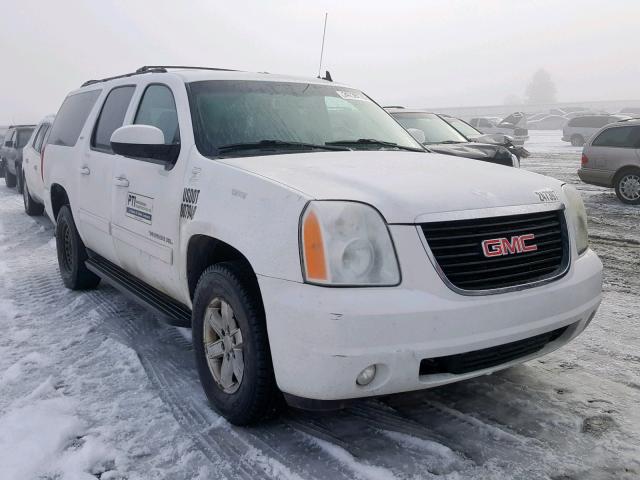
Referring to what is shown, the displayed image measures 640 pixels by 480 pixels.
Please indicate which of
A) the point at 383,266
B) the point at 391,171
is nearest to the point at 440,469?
the point at 383,266

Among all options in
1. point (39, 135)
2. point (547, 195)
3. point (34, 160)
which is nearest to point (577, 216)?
point (547, 195)

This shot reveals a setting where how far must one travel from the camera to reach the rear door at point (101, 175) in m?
4.46

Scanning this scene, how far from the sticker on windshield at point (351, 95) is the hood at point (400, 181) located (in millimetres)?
990

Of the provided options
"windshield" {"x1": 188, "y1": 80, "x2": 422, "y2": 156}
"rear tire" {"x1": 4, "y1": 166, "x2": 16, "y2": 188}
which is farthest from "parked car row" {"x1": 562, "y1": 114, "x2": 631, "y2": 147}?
"windshield" {"x1": 188, "y1": 80, "x2": 422, "y2": 156}

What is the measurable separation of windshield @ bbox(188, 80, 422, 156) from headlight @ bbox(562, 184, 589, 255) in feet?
4.02

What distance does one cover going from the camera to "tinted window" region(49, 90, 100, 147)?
17.6ft

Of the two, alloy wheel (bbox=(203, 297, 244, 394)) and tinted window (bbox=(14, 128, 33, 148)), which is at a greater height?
tinted window (bbox=(14, 128, 33, 148))

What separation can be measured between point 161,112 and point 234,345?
1.88 m

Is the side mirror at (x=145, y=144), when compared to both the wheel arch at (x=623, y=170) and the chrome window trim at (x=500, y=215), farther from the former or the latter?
the wheel arch at (x=623, y=170)

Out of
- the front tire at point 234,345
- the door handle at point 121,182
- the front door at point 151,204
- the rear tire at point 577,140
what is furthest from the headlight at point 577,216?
the rear tire at point 577,140

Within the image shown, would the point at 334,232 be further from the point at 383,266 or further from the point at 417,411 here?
the point at 417,411

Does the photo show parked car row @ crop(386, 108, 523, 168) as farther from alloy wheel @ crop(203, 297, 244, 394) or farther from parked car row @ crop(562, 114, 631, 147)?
parked car row @ crop(562, 114, 631, 147)

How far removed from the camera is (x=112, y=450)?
110 inches

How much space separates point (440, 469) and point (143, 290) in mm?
2460
